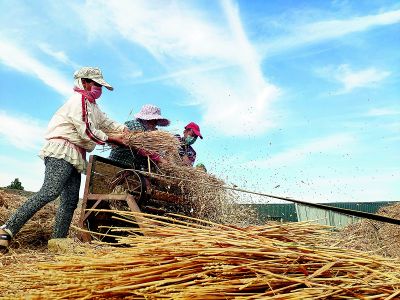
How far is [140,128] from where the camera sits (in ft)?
19.1

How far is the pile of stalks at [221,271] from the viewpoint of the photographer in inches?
65.4

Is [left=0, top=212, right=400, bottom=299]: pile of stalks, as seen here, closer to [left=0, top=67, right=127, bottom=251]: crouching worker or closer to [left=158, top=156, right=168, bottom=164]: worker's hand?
[left=0, top=67, right=127, bottom=251]: crouching worker

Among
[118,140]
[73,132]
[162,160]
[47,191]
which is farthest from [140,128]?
[47,191]

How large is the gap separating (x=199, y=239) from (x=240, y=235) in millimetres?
189

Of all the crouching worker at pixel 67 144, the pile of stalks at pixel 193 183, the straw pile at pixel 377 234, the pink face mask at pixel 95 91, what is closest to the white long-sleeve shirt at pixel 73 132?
the crouching worker at pixel 67 144

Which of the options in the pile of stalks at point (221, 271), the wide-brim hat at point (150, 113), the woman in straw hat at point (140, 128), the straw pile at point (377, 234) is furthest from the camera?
the straw pile at point (377, 234)

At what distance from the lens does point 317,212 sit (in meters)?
12.8

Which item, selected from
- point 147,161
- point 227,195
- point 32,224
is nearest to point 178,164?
point 147,161

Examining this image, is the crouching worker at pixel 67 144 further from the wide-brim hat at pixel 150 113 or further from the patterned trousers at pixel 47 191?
the wide-brim hat at pixel 150 113

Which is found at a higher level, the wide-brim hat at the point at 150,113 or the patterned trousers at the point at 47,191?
the wide-brim hat at the point at 150,113

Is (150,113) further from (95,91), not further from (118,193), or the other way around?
(118,193)

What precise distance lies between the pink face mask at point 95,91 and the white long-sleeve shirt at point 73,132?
0.52 ft

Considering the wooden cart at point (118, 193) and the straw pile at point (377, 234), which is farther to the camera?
the straw pile at point (377, 234)

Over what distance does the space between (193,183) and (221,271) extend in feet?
12.1
